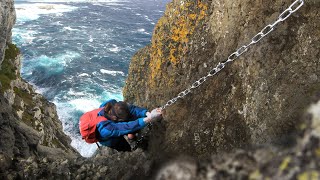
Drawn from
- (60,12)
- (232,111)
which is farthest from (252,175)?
(60,12)

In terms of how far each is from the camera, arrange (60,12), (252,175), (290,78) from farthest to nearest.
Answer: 1. (60,12)
2. (290,78)
3. (252,175)

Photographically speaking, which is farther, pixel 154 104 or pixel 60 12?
pixel 60 12

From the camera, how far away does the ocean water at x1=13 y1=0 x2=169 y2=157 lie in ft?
177

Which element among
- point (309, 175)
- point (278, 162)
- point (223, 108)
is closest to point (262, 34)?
point (223, 108)

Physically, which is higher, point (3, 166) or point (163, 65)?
point (163, 65)

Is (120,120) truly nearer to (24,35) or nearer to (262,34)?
(262,34)

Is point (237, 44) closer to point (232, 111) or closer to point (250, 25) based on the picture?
point (250, 25)

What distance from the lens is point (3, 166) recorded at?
22.8ft

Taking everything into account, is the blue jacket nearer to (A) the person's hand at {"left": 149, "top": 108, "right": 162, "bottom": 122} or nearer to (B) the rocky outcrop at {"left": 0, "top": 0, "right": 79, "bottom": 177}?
(A) the person's hand at {"left": 149, "top": 108, "right": 162, "bottom": 122}

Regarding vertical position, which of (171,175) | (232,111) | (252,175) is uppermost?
(252,175)

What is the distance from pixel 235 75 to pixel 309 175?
4.89 m

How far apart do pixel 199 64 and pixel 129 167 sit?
3.34 metres

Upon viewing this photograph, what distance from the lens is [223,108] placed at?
7.11 m

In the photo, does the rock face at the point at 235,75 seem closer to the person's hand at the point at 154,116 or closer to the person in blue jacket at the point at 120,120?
the person's hand at the point at 154,116
